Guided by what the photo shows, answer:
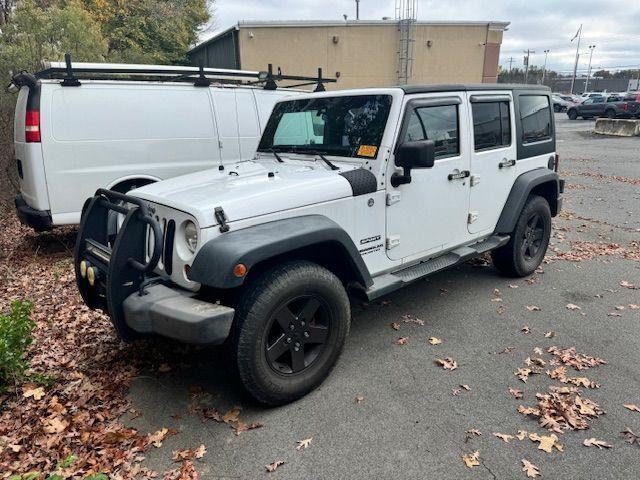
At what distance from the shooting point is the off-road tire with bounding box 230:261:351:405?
9.01 feet

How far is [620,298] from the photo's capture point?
476cm

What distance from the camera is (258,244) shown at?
2.68 metres

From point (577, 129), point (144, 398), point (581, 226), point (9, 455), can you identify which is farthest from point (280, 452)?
point (577, 129)

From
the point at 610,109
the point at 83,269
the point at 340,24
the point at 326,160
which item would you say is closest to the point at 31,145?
Result: the point at 83,269

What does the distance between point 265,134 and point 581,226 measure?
5745 millimetres

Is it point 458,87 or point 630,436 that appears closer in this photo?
point 630,436

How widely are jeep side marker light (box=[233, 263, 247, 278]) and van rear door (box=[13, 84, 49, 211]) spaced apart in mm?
4046

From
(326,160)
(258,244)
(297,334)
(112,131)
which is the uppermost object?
(112,131)

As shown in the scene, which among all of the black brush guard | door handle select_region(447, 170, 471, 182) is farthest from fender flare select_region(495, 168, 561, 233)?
the black brush guard

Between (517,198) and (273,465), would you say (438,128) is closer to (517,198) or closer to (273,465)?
(517,198)

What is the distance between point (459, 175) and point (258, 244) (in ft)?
7.53

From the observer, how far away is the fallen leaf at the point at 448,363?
3.53 metres

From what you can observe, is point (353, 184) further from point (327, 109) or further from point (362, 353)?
point (362, 353)

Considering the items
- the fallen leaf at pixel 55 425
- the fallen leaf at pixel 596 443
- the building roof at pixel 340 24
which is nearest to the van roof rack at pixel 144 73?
the fallen leaf at pixel 55 425
